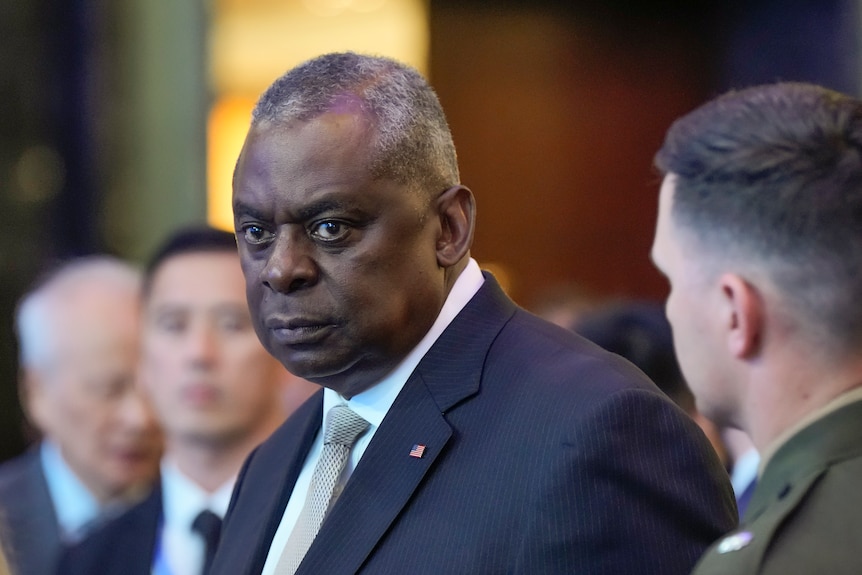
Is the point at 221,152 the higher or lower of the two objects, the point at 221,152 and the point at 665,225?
the lower

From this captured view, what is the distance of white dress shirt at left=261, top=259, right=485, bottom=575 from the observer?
2260 mm

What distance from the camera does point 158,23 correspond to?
7.52 m

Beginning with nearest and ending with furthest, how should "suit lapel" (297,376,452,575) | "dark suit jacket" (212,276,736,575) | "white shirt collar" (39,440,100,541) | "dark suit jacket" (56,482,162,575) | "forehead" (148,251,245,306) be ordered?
"dark suit jacket" (212,276,736,575)
"suit lapel" (297,376,452,575)
"dark suit jacket" (56,482,162,575)
"forehead" (148,251,245,306)
"white shirt collar" (39,440,100,541)

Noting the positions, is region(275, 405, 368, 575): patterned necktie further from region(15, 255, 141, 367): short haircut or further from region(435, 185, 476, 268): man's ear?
region(15, 255, 141, 367): short haircut

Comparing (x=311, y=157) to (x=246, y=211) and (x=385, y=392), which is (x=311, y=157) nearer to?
(x=246, y=211)

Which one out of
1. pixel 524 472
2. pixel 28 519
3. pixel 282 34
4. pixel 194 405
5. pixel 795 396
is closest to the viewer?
pixel 795 396

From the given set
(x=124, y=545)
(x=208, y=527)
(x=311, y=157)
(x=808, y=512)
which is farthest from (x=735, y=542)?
(x=124, y=545)

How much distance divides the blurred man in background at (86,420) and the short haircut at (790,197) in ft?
10.5

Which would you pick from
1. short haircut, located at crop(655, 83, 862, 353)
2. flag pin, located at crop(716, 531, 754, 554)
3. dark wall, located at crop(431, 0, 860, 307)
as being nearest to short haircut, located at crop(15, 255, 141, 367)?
short haircut, located at crop(655, 83, 862, 353)

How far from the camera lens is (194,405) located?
3.72m

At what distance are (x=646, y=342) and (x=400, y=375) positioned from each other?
1.84 m

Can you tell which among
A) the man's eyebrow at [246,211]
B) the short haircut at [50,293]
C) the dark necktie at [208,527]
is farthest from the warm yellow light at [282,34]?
the man's eyebrow at [246,211]

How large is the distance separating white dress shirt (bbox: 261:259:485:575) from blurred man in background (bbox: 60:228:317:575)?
124 cm

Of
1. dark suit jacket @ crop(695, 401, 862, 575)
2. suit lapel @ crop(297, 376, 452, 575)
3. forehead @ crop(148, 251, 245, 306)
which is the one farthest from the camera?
forehead @ crop(148, 251, 245, 306)
